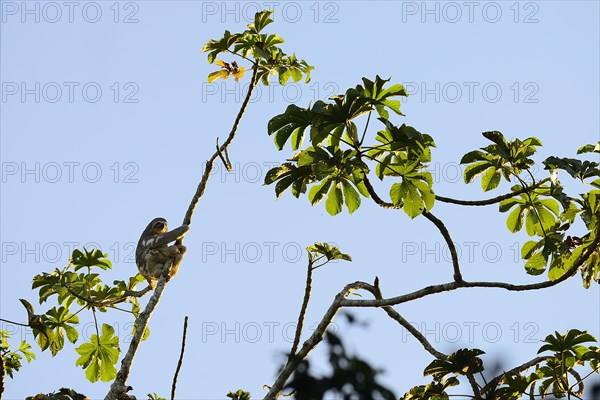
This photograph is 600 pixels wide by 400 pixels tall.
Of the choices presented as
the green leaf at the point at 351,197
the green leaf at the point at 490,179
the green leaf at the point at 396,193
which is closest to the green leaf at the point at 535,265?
the green leaf at the point at 490,179

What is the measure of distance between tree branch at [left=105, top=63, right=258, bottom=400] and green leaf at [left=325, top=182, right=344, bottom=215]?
1299 millimetres

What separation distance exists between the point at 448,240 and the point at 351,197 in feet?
2.62

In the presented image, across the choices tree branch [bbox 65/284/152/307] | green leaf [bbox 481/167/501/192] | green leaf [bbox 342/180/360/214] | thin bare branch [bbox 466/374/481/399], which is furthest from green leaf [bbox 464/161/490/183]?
tree branch [bbox 65/284/152/307]

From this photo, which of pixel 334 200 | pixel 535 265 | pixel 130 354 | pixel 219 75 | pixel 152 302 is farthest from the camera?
pixel 219 75

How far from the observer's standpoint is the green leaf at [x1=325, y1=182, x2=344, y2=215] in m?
6.71

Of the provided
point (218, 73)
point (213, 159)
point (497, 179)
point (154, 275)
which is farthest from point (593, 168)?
point (154, 275)

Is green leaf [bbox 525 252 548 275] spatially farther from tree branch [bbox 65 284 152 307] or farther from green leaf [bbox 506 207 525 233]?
tree branch [bbox 65 284 152 307]

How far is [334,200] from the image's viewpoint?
22.1 feet

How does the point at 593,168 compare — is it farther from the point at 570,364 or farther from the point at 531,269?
the point at 570,364

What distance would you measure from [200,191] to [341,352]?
17.4 feet

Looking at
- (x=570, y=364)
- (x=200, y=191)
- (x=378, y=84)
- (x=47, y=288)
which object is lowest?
(x=570, y=364)

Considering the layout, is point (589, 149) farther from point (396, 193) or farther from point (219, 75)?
point (219, 75)

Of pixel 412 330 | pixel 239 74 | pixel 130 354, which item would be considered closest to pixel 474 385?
pixel 412 330

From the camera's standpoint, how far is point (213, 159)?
766 centimetres
